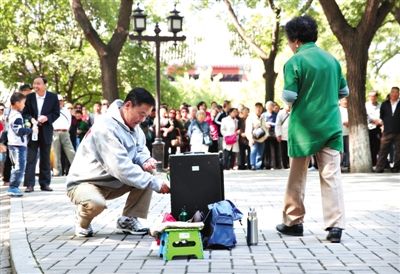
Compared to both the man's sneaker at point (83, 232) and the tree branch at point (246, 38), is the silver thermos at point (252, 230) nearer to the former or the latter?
the man's sneaker at point (83, 232)

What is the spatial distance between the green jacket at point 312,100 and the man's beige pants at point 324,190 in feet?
0.40

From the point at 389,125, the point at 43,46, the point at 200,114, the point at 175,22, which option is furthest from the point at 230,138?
the point at 43,46

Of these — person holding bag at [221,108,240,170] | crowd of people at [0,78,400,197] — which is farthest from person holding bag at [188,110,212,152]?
person holding bag at [221,108,240,170]

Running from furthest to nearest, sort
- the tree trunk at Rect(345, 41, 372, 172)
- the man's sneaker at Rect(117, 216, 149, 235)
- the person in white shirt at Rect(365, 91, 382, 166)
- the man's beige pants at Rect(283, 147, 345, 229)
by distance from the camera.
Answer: the person in white shirt at Rect(365, 91, 382, 166) → the tree trunk at Rect(345, 41, 372, 172) → the man's sneaker at Rect(117, 216, 149, 235) → the man's beige pants at Rect(283, 147, 345, 229)

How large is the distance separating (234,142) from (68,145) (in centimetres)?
484

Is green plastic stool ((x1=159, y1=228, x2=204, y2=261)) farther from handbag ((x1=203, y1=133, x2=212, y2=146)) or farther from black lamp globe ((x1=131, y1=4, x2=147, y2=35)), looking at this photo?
black lamp globe ((x1=131, y1=4, x2=147, y2=35))

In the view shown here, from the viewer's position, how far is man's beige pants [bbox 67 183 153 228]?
8469 mm

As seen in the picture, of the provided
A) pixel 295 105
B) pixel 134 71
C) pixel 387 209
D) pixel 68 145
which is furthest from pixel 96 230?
pixel 134 71

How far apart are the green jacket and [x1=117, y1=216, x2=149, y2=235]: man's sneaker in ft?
5.69

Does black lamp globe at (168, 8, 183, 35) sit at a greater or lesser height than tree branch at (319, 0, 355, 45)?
greater

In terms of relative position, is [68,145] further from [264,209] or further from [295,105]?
[295,105]

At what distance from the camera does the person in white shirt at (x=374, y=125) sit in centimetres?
2084

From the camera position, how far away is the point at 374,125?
2091 centimetres

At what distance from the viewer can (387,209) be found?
37.0ft
